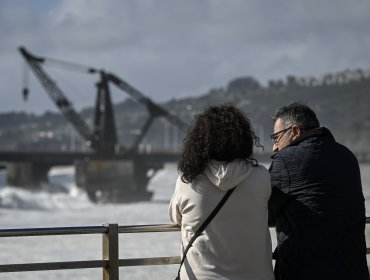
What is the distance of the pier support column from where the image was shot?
6644 centimetres

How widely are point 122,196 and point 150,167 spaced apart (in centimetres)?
576

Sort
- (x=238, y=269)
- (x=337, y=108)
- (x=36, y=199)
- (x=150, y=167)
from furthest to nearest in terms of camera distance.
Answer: (x=337, y=108), (x=150, y=167), (x=36, y=199), (x=238, y=269)

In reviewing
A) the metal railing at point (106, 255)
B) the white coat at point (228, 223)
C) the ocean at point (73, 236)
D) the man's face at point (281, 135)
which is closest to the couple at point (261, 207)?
the white coat at point (228, 223)

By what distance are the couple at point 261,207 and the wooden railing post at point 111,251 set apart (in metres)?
0.60

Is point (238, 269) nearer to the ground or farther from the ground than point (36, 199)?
farther from the ground

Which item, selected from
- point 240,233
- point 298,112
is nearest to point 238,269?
point 240,233

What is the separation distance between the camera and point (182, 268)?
3797 millimetres

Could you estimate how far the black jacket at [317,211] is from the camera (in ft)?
12.4

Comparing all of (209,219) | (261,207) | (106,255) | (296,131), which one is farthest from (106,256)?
(296,131)

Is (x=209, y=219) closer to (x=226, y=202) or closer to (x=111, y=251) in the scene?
(x=226, y=202)

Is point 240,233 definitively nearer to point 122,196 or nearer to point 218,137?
point 218,137

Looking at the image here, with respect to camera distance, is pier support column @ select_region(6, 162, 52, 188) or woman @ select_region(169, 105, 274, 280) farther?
pier support column @ select_region(6, 162, 52, 188)

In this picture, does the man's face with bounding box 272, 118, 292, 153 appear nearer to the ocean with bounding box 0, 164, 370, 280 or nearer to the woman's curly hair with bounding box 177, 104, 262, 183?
the woman's curly hair with bounding box 177, 104, 262, 183

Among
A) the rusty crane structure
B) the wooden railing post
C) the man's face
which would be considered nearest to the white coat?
the man's face
